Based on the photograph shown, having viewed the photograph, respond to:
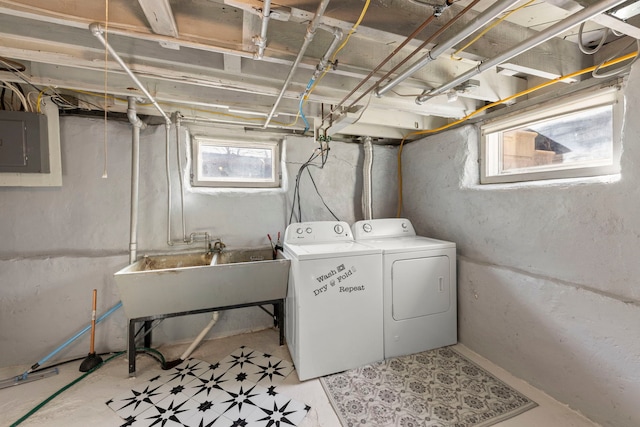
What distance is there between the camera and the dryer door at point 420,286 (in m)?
2.04

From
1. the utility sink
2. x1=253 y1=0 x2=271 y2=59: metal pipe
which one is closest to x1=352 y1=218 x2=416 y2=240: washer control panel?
the utility sink

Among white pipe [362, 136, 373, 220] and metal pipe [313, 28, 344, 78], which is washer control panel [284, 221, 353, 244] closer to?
white pipe [362, 136, 373, 220]

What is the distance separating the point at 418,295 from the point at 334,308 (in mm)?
733

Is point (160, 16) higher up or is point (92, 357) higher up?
point (160, 16)

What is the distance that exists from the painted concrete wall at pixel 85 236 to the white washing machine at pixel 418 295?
142 centimetres

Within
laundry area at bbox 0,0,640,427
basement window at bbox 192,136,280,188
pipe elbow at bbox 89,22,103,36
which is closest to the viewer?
pipe elbow at bbox 89,22,103,36

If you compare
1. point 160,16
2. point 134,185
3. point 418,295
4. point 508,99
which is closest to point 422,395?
point 418,295

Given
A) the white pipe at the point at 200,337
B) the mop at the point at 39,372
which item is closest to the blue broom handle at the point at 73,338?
the mop at the point at 39,372

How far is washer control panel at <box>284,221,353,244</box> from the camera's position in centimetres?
223

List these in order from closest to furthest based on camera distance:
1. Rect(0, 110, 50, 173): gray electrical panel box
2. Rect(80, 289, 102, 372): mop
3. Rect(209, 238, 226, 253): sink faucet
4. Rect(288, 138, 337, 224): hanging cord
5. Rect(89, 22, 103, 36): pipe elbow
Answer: Rect(89, 22, 103, 36): pipe elbow < Rect(0, 110, 50, 173): gray electrical panel box < Rect(80, 289, 102, 372): mop < Rect(209, 238, 226, 253): sink faucet < Rect(288, 138, 337, 224): hanging cord

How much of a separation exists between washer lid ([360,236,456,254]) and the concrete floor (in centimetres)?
90

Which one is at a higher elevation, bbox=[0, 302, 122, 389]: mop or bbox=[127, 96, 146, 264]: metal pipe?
bbox=[127, 96, 146, 264]: metal pipe

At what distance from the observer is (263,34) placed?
103 cm

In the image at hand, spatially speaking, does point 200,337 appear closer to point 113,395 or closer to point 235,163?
point 113,395
